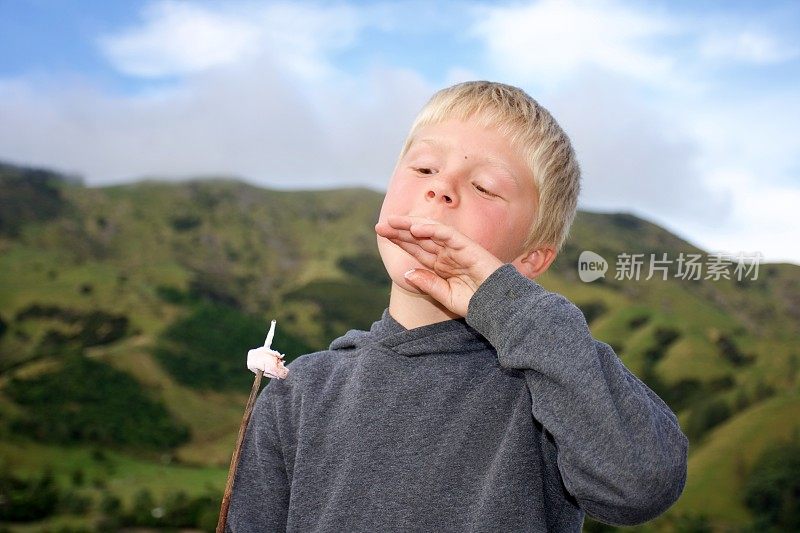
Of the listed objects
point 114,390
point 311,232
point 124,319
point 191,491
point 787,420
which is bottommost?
point 191,491

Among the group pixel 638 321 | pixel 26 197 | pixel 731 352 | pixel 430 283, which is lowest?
pixel 430 283

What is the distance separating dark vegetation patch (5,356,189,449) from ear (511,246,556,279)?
56860 millimetres

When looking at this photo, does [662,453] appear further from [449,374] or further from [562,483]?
[449,374]

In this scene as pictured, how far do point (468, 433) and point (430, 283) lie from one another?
363 mm

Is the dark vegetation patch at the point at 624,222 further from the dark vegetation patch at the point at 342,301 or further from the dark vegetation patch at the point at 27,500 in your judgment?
the dark vegetation patch at the point at 27,500

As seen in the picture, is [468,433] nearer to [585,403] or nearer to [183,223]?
[585,403]

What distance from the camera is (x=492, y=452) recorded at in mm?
1719

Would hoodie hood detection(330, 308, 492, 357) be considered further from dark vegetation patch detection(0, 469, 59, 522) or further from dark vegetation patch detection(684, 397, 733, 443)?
dark vegetation patch detection(0, 469, 59, 522)

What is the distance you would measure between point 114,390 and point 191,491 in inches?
446

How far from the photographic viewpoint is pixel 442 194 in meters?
1.72

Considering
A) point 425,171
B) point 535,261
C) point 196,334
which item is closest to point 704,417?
point 196,334

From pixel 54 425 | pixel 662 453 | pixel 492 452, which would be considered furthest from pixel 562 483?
pixel 54 425

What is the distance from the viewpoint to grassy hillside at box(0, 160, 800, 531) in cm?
4744

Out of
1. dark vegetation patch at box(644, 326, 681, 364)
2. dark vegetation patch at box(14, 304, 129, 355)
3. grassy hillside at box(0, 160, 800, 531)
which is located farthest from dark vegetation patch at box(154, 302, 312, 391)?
dark vegetation patch at box(644, 326, 681, 364)
